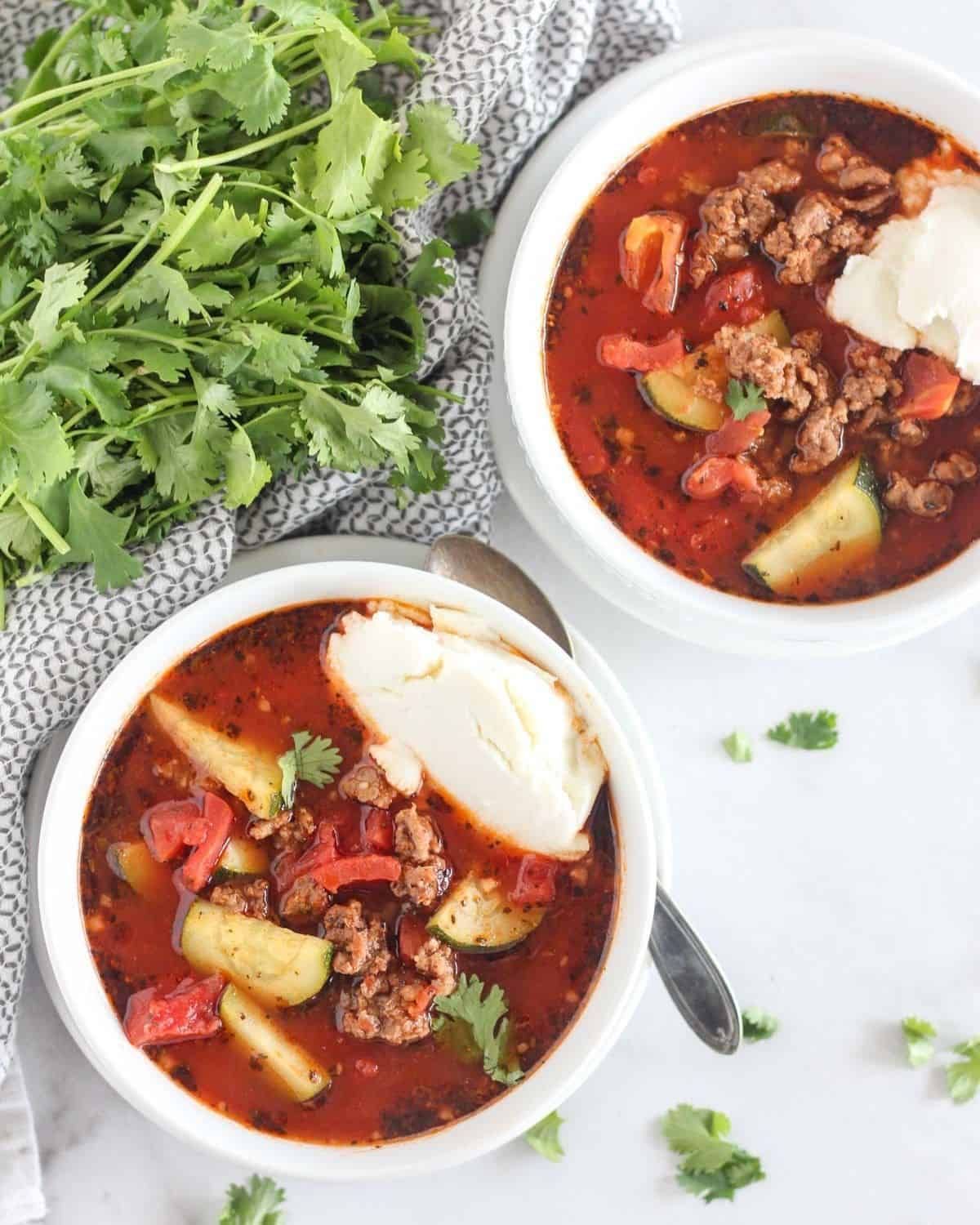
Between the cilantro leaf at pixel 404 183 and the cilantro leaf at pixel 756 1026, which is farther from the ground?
the cilantro leaf at pixel 404 183

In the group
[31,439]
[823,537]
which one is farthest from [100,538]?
[823,537]

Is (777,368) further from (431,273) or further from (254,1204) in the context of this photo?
(254,1204)

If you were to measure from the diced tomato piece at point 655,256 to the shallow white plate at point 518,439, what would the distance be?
0.99 feet

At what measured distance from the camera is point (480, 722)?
9.71 ft

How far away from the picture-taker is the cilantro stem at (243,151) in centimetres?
270

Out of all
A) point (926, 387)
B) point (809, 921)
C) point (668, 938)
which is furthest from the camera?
point (809, 921)

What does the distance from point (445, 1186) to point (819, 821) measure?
4.62ft

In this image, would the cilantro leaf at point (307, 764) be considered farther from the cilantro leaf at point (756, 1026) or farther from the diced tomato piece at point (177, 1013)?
the cilantro leaf at point (756, 1026)

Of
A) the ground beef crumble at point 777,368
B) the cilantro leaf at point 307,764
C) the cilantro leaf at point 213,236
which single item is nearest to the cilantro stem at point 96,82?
the cilantro leaf at point 213,236

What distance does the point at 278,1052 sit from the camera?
304 cm

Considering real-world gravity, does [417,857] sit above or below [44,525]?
below

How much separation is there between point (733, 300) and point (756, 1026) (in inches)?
75.8

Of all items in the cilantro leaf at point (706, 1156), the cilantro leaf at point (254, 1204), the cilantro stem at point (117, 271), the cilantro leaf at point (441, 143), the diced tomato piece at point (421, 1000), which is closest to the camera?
the cilantro stem at point (117, 271)

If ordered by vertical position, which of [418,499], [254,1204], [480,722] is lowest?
[254,1204]
